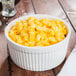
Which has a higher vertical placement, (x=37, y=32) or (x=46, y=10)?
(x=37, y=32)

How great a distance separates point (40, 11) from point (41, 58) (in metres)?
0.48

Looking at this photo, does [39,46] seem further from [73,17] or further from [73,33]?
[73,17]

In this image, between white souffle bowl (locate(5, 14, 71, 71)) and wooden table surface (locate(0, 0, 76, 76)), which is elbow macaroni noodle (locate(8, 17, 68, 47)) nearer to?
white souffle bowl (locate(5, 14, 71, 71))

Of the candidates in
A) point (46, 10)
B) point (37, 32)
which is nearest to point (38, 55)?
point (37, 32)

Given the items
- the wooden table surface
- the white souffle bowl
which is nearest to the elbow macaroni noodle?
the white souffle bowl

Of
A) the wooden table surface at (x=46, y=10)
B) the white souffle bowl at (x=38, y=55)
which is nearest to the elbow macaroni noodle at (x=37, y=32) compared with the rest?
the white souffle bowl at (x=38, y=55)

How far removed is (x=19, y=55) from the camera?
2.39ft

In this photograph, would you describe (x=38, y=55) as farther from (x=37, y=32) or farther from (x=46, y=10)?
(x=46, y=10)

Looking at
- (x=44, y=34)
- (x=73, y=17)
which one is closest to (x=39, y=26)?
(x=44, y=34)

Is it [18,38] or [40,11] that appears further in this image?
[40,11]

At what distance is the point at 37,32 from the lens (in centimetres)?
74

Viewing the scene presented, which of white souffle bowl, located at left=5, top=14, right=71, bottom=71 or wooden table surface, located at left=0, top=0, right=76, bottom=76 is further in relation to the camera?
wooden table surface, located at left=0, top=0, right=76, bottom=76

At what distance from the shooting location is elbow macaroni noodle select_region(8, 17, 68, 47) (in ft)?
2.33

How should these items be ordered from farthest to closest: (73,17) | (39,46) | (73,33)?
1. (73,17)
2. (73,33)
3. (39,46)
